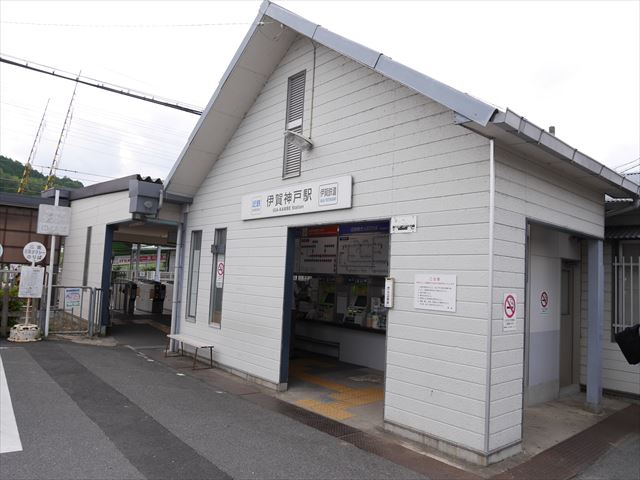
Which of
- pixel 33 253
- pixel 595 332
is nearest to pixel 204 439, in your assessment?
pixel 595 332

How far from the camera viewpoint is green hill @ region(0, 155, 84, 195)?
46844 millimetres

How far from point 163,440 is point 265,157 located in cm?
493

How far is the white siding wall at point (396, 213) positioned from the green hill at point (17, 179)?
42059 millimetres

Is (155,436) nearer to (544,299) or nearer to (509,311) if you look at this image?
(509,311)

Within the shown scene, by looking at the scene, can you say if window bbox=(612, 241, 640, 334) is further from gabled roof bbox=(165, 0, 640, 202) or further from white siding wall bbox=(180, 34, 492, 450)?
white siding wall bbox=(180, 34, 492, 450)

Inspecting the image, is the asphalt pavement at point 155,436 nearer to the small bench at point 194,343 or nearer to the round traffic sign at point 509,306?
the small bench at point 194,343

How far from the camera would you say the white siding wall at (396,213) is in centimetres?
485

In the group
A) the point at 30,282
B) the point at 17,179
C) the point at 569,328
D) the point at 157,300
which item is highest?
the point at 17,179

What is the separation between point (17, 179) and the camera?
5119 cm

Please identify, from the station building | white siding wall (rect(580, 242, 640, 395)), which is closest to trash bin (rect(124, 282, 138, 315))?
the station building

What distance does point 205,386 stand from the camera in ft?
24.7

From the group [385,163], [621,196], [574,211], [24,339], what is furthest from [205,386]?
[621,196]

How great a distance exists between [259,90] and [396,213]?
438cm

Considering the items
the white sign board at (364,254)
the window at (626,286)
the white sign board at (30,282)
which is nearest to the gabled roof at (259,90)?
the window at (626,286)
